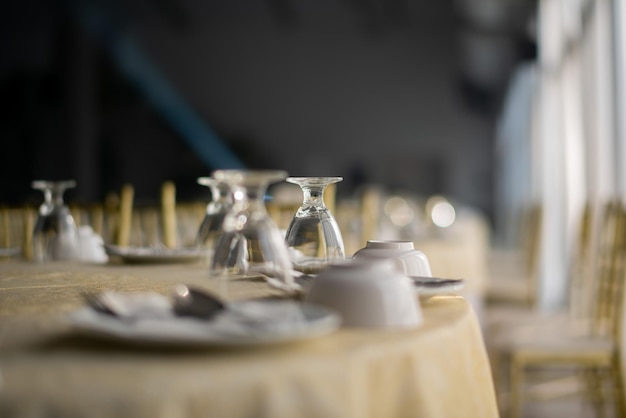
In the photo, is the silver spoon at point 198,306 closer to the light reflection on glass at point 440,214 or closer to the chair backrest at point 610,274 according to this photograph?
the chair backrest at point 610,274

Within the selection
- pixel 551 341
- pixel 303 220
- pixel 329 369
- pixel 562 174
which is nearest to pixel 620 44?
pixel 551 341

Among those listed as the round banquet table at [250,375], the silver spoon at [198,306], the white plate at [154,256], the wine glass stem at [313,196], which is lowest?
the round banquet table at [250,375]

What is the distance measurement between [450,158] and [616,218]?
863cm

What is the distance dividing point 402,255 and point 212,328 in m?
0.46

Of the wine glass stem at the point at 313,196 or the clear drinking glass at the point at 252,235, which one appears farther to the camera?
the wine glass stem at the point at 313,196

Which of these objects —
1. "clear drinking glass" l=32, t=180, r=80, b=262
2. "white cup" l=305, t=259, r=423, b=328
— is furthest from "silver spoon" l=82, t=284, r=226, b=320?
"clear drinking glass" l=32, t=180, r=80, b=262

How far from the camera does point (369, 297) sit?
2.69 feet

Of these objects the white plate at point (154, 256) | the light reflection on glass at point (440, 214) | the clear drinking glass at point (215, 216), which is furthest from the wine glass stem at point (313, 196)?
the light reflection on glass at point (440, 214)

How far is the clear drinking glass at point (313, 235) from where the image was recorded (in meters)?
1.16

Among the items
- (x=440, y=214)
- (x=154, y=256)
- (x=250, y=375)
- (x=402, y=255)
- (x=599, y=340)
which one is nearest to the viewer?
(x=250, y=375)

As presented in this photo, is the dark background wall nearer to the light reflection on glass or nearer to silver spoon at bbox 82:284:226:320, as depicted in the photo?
the light reflection on glass

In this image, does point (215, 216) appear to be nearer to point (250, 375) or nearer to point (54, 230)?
point (54, 230)

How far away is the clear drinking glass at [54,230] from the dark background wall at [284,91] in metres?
8.92

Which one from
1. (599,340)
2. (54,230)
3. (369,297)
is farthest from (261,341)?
(599,340)
